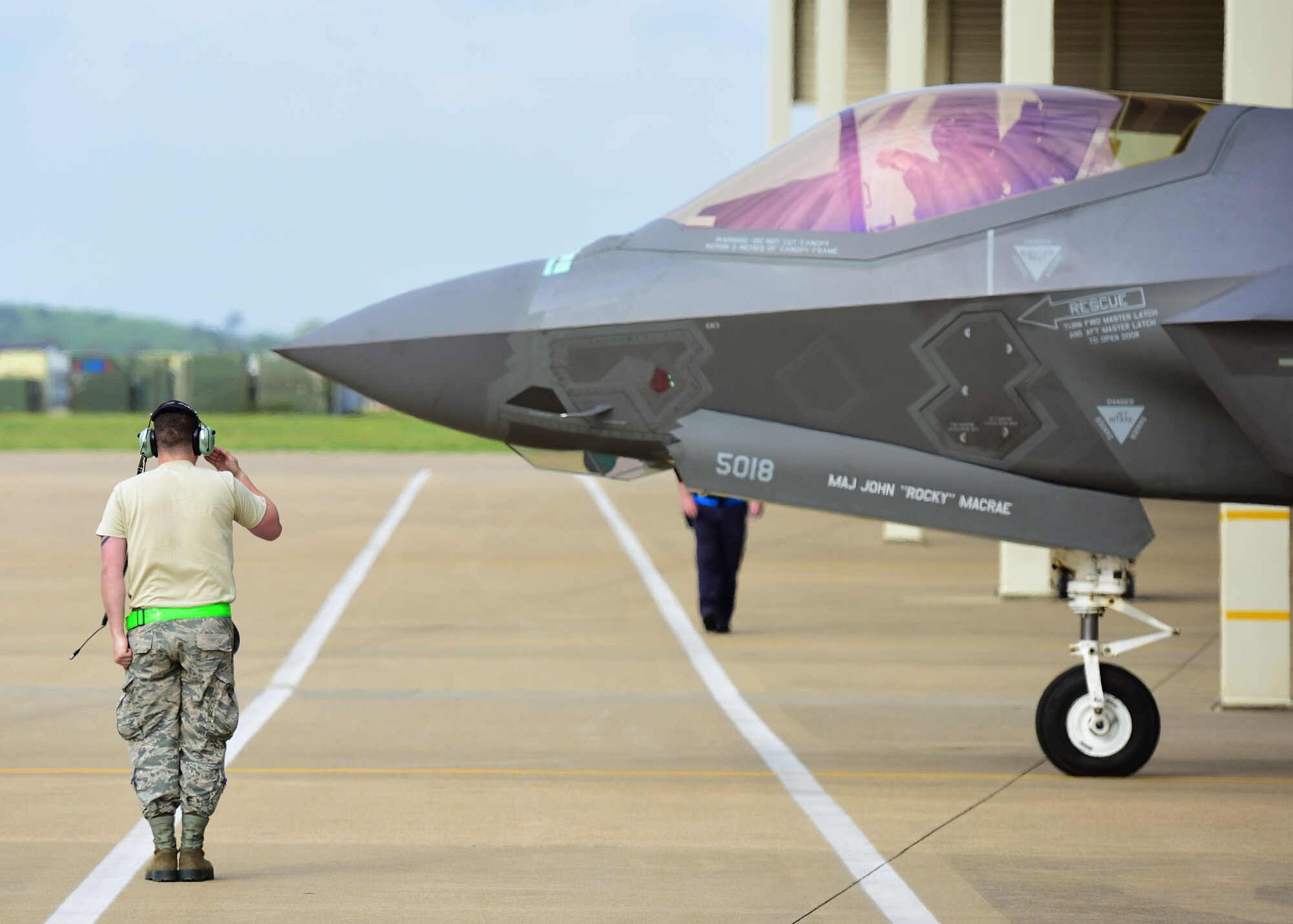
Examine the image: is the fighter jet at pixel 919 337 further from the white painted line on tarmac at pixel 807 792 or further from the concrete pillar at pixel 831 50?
the concrete pillar at pixel 831 50

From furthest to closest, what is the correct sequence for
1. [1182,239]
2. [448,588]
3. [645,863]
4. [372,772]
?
[448,588], [372,772], [1182,239], [645,863]

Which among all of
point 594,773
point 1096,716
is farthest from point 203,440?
point 1096,716

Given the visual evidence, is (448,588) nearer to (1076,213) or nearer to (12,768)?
(12,768)

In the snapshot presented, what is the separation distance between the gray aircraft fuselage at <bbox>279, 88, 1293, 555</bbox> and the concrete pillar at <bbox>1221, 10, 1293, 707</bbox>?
255cm

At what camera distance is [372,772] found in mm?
8617

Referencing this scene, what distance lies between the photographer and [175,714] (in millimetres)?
6441

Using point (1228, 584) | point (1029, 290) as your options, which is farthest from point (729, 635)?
point (1029, 290)

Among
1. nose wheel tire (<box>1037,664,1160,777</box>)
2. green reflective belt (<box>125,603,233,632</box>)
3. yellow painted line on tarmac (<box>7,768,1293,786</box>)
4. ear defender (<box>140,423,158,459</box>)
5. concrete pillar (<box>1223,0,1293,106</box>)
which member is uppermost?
concrete pillar (<box>1223,0,1293,106</box>)

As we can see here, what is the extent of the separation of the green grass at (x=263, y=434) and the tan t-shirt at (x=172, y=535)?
37049 mm

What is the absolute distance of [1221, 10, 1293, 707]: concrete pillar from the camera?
1025 centimetres

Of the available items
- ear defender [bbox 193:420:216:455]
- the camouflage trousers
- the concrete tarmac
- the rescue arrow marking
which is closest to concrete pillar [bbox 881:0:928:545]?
the concrete tarmac

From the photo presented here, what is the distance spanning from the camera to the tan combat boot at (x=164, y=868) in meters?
6.40

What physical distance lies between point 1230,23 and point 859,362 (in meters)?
4.22

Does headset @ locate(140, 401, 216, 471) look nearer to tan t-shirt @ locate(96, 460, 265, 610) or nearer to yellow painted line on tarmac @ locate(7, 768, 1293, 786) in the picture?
tan t-shirt @ locate(96, 460, 265, 610)
